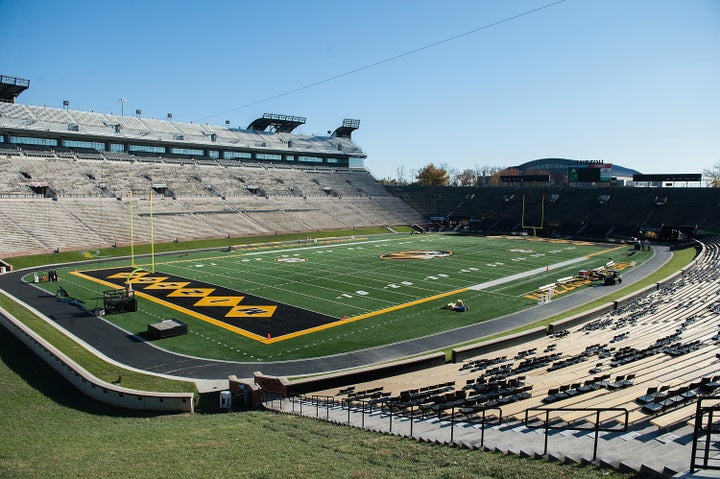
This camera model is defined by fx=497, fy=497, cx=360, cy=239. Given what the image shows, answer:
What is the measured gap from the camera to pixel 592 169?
81.1 meters

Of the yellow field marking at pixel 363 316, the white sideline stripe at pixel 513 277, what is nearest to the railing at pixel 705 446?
the yellow field marking at pixel 363 316

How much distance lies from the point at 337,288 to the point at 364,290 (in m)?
1.92

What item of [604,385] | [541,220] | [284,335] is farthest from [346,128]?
[604,385]

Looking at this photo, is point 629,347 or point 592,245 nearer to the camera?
point 629,347

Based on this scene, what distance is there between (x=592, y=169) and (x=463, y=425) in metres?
80.5

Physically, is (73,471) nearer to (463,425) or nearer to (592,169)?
(463,425)

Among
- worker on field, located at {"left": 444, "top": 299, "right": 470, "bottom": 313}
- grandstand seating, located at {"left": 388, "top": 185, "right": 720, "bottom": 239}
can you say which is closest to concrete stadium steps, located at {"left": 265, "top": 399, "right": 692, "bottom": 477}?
worker on field, located at {"left": 444, "top": 299, "right": 470, "bottom": 313}

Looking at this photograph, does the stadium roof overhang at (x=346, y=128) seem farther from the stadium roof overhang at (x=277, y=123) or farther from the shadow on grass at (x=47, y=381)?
the shadow on grass at (x=47, y=381)

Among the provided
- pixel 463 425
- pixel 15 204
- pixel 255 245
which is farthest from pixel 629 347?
pixel 15 204

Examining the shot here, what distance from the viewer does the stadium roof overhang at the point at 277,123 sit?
9680cm

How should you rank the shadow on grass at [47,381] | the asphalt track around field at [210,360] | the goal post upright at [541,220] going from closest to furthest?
the shadow on grass at [47,381] → the asphalt track around field at [210,360] → the goal post upright at [541,220]

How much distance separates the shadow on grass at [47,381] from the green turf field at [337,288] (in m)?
4.64

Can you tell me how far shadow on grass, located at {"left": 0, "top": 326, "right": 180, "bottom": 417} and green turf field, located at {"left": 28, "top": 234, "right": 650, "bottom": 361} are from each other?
4.64 meters

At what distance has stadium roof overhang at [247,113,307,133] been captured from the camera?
318 ft
